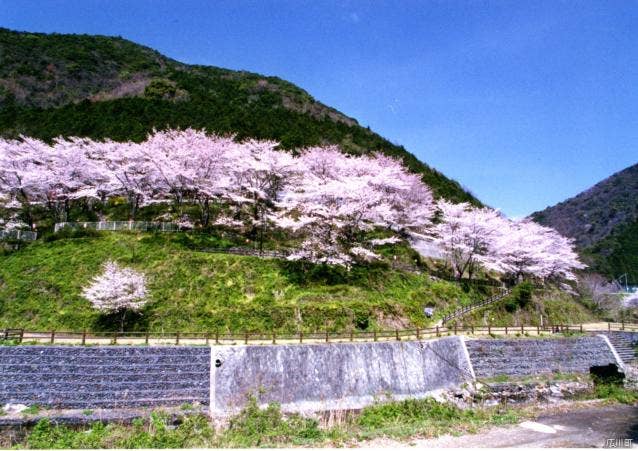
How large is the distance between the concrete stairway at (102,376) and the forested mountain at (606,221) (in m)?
80.6

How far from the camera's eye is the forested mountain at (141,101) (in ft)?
191

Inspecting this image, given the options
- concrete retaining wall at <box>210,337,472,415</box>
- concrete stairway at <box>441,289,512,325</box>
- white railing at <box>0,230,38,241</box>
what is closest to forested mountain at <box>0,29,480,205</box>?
concrete stairway at <box>441,289,512,325</box>

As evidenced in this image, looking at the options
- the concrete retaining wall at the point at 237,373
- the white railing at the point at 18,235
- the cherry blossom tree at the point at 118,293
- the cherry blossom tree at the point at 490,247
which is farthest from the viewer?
the cherry blossom tree at the point at 490,247

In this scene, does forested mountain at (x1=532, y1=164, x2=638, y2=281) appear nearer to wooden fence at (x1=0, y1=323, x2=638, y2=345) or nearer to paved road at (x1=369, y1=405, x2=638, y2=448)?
paved road at (x1=369, y1=405, x2=638, y2=448)

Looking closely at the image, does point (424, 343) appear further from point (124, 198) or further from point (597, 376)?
point (124, 198)

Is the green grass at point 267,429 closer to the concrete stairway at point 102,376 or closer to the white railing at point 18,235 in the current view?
the concrete stairway at point 102,376

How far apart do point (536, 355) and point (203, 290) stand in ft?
72.6

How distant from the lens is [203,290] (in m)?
26.8

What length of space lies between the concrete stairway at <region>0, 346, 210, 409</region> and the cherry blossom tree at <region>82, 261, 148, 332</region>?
533 centimetres

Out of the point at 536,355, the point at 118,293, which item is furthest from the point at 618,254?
the point at 118,293

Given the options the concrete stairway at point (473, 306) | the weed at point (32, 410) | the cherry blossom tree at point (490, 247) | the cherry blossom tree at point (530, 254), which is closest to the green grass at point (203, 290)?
the concrete stairway at point (473, 306)

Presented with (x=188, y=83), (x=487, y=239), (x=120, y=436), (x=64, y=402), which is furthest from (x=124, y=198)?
(x=188, y=83)

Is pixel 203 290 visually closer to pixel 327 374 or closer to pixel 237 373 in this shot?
pixel 237 373

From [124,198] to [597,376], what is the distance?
44155mm
